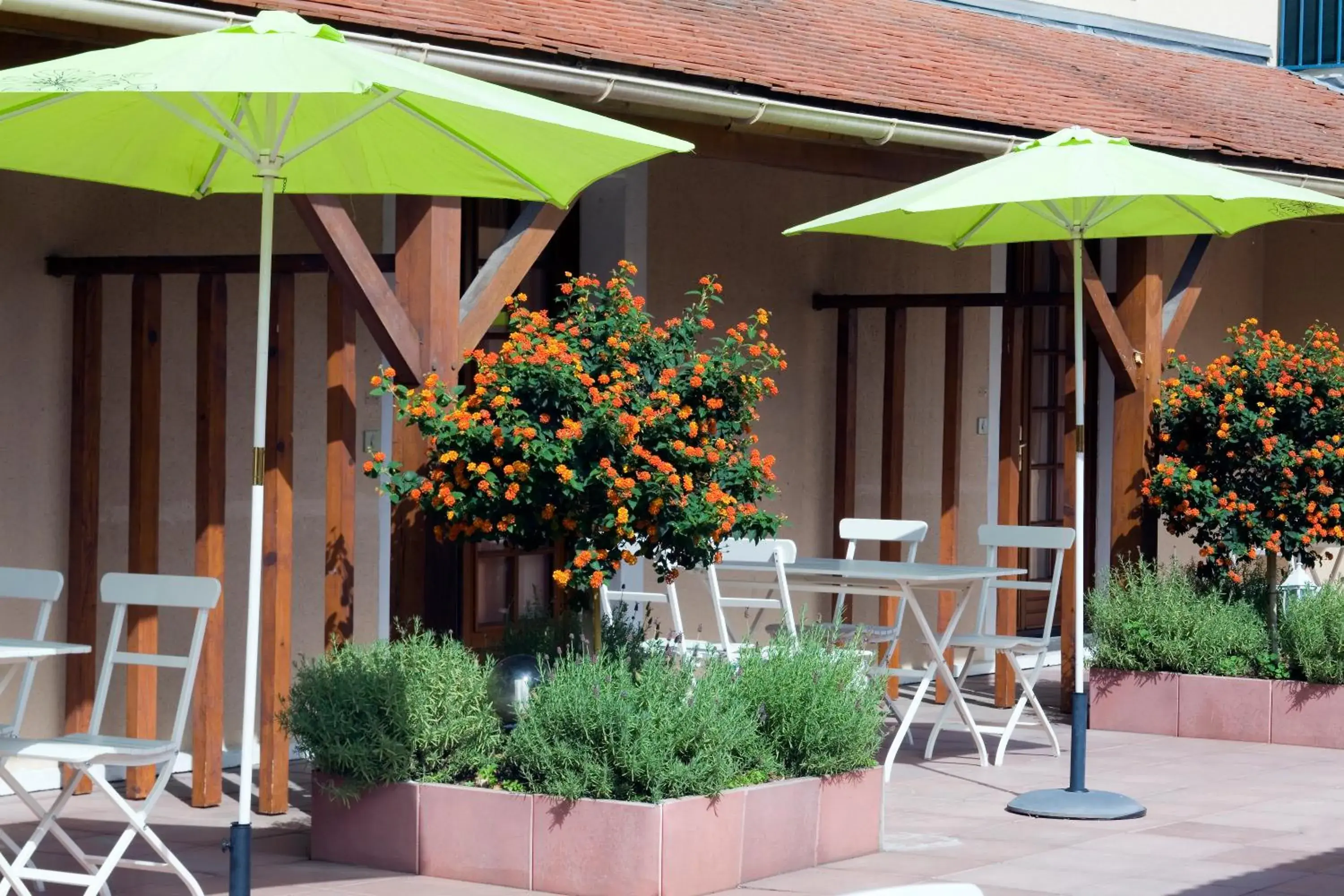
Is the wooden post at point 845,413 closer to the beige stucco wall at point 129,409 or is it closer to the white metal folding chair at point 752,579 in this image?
the white metal folding chair at point 752,579

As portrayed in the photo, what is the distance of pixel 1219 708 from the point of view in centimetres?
875

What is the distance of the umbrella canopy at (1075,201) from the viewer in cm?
663

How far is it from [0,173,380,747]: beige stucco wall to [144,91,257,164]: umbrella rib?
2472mm

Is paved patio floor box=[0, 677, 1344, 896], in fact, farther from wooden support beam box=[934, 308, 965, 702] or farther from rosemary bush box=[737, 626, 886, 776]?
wooden support beam box=[934, 308, 965, 702]

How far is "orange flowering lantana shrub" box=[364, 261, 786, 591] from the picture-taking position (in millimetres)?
5984

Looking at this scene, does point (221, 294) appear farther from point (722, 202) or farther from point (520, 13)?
point (722, 202)

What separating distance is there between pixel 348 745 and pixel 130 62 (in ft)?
7.46

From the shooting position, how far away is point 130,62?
431 centimetres

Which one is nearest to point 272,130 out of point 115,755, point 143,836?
point 115,755

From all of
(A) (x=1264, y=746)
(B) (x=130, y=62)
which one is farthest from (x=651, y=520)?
(A) (x=1264, y=746)

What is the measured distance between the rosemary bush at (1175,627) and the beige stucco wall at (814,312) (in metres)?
1.78

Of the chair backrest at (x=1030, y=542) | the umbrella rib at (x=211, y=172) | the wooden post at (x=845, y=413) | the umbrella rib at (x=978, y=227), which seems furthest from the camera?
the wooden post at (x=845, y=413)

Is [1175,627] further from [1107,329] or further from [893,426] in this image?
[893,426]

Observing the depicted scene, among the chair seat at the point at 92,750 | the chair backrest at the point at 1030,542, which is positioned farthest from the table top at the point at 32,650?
the chair backrest at the point at 1030,542
